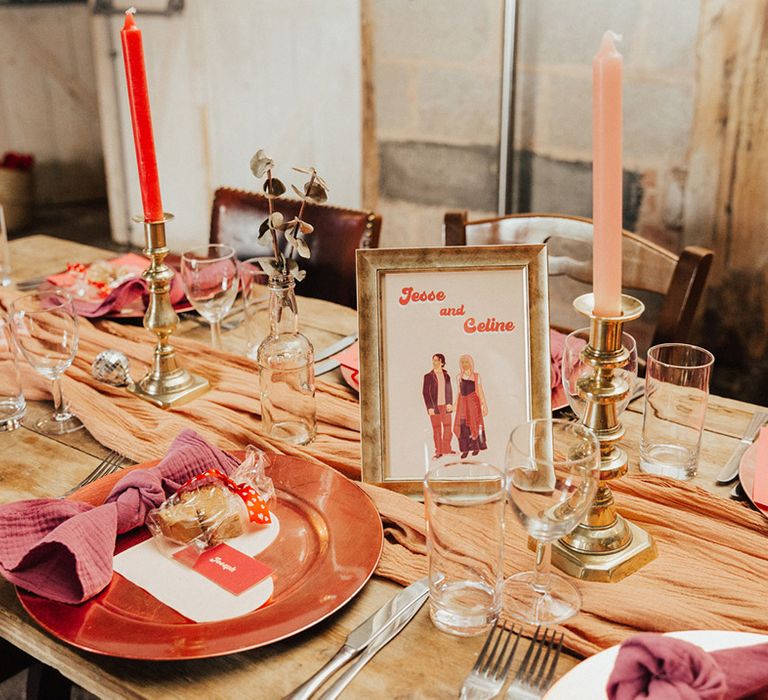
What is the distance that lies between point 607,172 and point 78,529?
616mm

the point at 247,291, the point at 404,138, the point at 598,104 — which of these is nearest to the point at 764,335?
Result: the point at 404,138

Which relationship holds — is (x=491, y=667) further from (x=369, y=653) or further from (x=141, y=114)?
(x=141, y=114)

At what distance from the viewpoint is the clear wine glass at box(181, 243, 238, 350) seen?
1385 millimetres

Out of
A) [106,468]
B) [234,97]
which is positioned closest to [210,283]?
[106,468]

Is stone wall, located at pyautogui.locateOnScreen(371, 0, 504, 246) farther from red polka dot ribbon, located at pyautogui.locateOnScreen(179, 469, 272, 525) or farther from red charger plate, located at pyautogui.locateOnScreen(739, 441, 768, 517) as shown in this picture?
red polka dot ribbon, located at pyautogui.locateOnScreen(179, 469, 272, 525)

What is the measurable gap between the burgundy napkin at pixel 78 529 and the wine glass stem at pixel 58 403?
310 mm

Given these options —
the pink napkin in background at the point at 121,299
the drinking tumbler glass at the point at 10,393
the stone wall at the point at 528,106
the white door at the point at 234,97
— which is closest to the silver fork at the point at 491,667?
the drinking tumbler glass at the point at 10,393

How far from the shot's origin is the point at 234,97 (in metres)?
3.54

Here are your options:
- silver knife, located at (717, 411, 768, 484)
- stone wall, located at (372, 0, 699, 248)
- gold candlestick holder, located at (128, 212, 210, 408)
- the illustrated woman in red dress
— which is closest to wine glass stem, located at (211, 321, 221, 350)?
gold candlestick holder, located at (128, 212, 210, 408)

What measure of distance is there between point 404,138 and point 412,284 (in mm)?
1990

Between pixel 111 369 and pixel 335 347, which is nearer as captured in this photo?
pixel 111 369

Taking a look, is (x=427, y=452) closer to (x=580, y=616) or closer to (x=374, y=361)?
(x=374, y=361)

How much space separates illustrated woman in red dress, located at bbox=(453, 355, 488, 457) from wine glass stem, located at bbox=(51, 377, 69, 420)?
0.59m

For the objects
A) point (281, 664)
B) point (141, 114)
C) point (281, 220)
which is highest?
point (141, 114)
